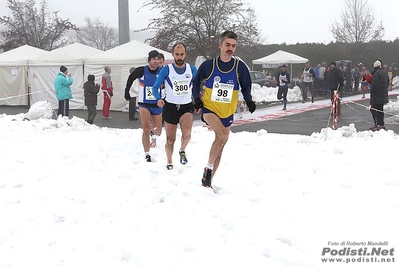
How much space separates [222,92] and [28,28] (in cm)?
3426

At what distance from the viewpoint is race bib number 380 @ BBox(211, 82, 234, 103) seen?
16.7 feet

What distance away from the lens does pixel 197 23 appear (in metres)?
21.4

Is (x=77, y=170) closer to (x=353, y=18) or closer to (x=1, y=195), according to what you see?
(x=1, y=195)

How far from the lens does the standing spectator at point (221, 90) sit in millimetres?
5102

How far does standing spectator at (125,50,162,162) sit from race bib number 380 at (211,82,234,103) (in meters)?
2.20

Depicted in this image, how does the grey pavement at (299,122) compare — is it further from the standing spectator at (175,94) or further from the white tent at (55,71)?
the standing spectator at (175,94)

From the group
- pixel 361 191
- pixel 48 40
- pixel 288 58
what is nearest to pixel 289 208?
pixel 361 191

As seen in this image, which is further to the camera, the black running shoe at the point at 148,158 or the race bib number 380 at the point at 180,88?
the black running shoe at the point at 148,158

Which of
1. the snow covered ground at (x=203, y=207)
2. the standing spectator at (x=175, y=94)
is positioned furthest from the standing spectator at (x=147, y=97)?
the standing spectator at (x=175, y=94)

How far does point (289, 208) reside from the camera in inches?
179

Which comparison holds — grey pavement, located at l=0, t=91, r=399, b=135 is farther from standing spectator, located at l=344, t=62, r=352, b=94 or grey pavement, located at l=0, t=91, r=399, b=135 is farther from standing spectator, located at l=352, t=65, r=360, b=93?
standing spectator, located at l=352, t=65, r=360, b=93

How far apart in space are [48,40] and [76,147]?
29.7 meters

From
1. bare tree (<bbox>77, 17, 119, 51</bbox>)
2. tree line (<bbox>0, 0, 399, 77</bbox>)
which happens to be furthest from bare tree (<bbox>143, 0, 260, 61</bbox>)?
bare tree (<bbox>77, 17, 119, 51</bbox>)

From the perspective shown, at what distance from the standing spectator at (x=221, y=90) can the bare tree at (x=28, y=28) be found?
108 ft
